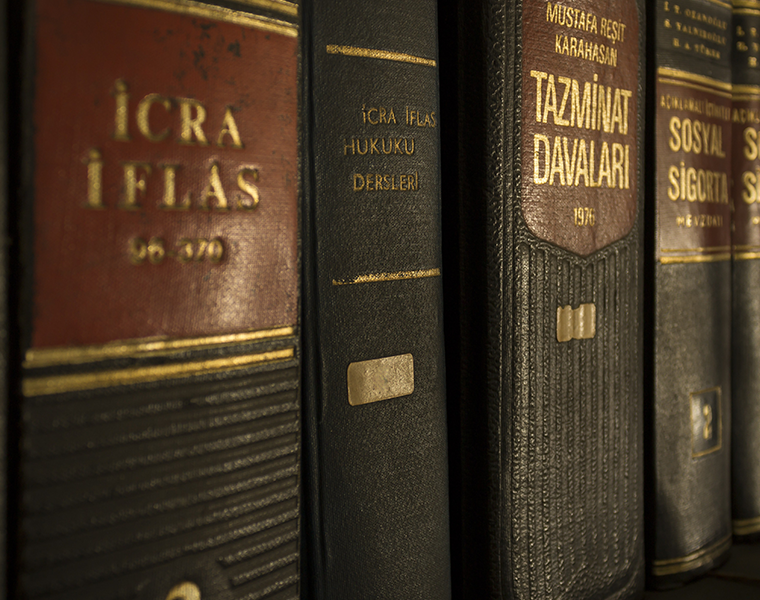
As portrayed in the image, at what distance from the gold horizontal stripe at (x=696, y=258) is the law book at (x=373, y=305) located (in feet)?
Answer: 0.97

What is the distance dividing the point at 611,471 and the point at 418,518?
0.75 feet

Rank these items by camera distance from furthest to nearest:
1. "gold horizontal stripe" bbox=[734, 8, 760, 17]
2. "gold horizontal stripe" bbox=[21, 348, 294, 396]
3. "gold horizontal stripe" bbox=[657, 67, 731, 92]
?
"gold horizontal stripe" bbox=[734, 8, 760, 17], "gold horizontal stripe" bbox=[657, 67, 731, 92], "gold horizontal stripe" bbox=[21, 348, 294, 396]

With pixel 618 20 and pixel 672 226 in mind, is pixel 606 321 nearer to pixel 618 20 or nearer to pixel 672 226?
pixel 672 226

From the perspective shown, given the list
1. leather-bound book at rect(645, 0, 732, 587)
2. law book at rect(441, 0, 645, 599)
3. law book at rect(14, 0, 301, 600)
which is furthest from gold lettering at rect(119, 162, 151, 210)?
leather-bound book at rect(645, 0, 732, 587)

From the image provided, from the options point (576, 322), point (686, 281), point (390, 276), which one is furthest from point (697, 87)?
point (390, 276)

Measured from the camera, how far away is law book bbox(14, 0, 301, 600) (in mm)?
292

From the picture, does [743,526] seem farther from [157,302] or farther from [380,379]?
[157,302]

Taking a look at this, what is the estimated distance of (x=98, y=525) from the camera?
31 cm

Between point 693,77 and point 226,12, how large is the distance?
56 centimetres

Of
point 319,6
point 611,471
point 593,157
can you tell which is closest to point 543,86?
point 593,157

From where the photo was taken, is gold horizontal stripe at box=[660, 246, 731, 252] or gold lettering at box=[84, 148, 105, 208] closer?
gold lettering at box=[84, 148, 105, 208]

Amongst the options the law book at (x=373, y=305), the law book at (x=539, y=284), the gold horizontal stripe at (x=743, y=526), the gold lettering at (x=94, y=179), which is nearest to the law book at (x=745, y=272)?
the gold horizontal stripe at (x=743, y=526)

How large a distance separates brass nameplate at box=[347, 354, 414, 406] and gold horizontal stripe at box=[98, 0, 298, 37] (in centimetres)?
24

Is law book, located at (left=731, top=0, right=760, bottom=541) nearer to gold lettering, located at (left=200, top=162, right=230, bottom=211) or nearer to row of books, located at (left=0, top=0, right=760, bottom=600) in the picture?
row of books, located at (left=0, top=0, right=760, bottom=600)
